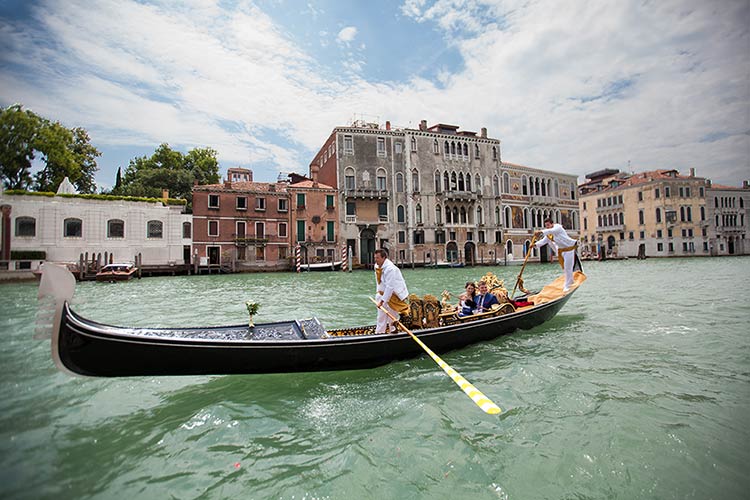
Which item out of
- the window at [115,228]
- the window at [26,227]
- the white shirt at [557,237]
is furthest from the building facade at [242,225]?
the white shirt at [557,237]

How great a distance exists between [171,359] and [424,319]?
2.69m

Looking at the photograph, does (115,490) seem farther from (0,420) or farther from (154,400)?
(0,420)

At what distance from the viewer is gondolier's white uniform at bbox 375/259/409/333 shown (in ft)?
13.7

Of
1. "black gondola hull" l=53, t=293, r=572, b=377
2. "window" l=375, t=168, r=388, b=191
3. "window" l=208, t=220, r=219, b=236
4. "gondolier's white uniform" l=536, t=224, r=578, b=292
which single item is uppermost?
"window" l=375, t=168, r=388, b=191

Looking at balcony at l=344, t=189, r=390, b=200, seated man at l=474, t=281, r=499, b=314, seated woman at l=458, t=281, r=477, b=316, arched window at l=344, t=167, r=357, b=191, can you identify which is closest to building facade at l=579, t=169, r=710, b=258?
balcony at l=344, t=189, r=390, b=200

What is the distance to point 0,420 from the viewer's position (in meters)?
3.04

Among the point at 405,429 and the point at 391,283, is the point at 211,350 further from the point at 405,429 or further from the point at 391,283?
the point at 391,283

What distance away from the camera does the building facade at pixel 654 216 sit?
107 ft

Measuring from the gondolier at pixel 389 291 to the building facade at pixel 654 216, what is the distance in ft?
120

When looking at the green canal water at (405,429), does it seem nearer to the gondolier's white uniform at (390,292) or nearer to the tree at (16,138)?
the gondolier's white uniform at (390,292)

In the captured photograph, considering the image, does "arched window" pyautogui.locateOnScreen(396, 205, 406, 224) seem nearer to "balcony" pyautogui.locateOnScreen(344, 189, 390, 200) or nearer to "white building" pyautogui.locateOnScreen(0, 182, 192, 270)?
"balcony" pyautogui.locateOnScreen(344, 189, 390, 200)

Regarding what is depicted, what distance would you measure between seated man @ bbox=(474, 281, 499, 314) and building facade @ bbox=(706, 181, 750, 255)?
129 ft

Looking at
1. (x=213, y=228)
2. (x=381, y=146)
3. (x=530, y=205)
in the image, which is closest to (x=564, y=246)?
(x=213, y=228)

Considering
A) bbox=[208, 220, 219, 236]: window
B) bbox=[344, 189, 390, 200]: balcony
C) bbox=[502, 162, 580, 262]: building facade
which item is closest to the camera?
bbox=[208, 220, 219, 236]: window
